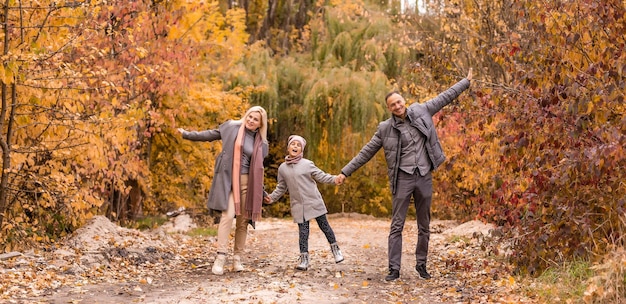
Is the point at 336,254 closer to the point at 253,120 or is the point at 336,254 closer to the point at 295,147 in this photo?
the point at 295,147

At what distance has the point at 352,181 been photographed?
23.0 m

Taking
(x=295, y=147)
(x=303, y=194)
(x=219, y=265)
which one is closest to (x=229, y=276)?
(x=219, y=265)

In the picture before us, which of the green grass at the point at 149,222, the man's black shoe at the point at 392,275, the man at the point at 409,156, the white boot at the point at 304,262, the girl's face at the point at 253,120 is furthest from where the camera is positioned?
the green grass at the point at 149,222

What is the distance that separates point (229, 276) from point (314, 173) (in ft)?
4.63

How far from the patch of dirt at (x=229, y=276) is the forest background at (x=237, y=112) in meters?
0.52

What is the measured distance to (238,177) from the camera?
7520 millimetres

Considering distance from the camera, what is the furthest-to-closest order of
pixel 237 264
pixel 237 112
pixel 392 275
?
pixel 237 112
pixel 237 264
pixel 392 275

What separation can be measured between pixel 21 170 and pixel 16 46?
5.27ft

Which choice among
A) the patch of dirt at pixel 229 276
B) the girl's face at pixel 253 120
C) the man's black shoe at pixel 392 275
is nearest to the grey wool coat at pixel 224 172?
the girl's face at pixel 253 120

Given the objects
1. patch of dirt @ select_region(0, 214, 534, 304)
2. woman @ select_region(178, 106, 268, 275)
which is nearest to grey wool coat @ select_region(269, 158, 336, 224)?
woman @ select_region(178, 106, 268, 275)

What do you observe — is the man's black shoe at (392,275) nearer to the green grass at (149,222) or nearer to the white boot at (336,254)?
the white boot at (336,254)

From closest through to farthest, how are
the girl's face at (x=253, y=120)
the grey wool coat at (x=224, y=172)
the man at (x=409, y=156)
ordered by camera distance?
the man at (x=409, y=156) → the grey wool coat at (x=224, y=172) → the girl's face at (x=253, y=120)

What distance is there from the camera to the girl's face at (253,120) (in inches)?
301

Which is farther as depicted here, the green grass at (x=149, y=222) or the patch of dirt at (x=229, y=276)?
the green grass at (x=149, y=222)
